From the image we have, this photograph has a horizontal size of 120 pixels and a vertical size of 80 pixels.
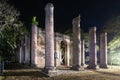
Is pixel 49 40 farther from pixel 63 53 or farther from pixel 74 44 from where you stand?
pixel 63 53

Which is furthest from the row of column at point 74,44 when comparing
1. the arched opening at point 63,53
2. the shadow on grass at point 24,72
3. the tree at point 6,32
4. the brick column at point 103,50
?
the arched opening at point 63,53

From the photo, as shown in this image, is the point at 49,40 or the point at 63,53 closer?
the point at 49,40

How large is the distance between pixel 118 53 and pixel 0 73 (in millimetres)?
24099

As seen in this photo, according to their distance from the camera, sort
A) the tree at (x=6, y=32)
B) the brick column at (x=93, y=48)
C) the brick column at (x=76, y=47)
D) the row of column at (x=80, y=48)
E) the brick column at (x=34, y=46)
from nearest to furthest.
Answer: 1. the tree at (x=6, y=32)
2. the brick column at (x=76, y=47)
3. the row of column at (x=80, y=48)
4. the brick column at (x=93, y=48)
5. the brick column at (x=34, y=46)

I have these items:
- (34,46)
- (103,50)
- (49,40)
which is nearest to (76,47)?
(49,40)

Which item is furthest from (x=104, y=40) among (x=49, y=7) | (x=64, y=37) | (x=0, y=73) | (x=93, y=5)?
(x=93, y=5)

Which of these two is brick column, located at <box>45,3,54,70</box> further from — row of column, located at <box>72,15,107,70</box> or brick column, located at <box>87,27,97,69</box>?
brick column, located at <box>87,27,97,69</box>

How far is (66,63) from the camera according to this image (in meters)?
36.8

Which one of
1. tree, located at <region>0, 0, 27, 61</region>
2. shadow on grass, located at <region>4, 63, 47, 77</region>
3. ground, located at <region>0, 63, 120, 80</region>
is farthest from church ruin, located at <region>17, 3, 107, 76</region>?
tree, located at <region>0, 0, 27, 61</region>

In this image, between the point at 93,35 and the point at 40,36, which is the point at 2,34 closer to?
the point at 40,36

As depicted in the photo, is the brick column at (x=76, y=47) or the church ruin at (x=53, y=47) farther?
the brick column at (x=76, y=47)

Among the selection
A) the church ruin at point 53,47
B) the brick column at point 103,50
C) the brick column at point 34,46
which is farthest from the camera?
the brick column at point 103,50

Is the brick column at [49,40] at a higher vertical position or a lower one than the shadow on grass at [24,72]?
higher

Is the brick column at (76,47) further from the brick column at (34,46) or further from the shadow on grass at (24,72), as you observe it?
the brick column at (34,46)
